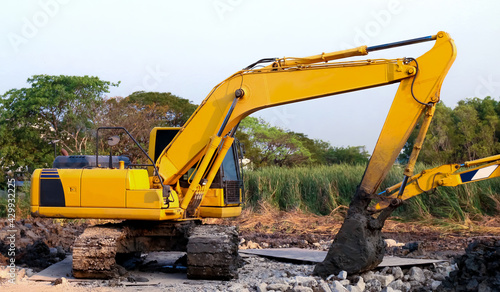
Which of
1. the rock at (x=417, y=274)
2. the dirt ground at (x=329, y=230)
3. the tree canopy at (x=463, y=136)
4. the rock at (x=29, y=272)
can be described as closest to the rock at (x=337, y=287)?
the rock at (x=417, y=274)

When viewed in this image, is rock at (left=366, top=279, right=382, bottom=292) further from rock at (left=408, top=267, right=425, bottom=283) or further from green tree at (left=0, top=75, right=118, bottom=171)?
green tree at (left=0, top=75, right=118, bottom=171)

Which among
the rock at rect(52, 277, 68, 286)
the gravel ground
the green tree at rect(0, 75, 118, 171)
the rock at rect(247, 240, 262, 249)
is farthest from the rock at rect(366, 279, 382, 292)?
the green tree at rect(0, 75, 118, 171)

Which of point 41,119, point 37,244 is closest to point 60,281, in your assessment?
point 37,244

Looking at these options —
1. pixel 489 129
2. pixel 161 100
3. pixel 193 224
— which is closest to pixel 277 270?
pixel 193 224

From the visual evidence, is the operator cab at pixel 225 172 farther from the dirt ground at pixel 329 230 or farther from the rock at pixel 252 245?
the dirt ground at pixel 329 230

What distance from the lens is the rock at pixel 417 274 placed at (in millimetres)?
7105

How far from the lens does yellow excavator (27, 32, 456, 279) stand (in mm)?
7137

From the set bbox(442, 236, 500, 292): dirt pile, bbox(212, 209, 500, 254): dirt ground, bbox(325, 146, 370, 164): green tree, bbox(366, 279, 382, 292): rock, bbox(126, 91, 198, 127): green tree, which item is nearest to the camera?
bbox(442, 236, 500, 292): dirt pile

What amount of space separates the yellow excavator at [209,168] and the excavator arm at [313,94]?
0.5 inches

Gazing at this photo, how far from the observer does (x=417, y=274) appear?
23.7ft

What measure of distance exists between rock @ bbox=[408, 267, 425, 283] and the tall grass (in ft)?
24.7

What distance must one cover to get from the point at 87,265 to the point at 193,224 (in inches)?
66.6

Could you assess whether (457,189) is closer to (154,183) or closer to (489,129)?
(154,183)

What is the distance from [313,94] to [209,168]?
1966 mm
